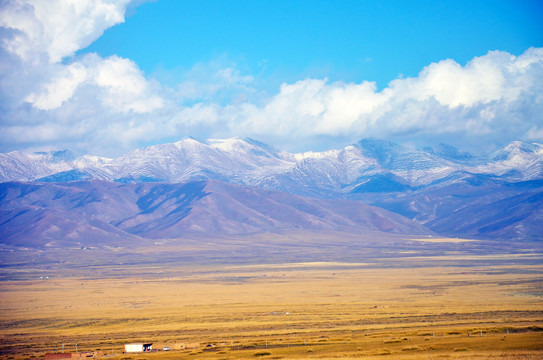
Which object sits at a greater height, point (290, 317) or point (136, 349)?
point (290, 317)

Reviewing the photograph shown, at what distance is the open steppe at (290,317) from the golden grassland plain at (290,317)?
21cm

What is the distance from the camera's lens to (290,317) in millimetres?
115062

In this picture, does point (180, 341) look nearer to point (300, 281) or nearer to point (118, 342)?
point (118, 342)

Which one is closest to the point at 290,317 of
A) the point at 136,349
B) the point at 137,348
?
the point at 137,348

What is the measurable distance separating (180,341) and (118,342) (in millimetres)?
9141

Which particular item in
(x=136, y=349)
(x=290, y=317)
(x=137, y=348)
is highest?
(x=290, y=317)

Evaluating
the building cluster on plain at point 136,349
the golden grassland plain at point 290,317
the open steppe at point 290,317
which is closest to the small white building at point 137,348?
the building cluster on plain at point 136,349

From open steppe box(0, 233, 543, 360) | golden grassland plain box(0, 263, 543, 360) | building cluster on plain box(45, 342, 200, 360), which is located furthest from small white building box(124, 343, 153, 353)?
golden grassland plain box(0, 263, 543, 360)

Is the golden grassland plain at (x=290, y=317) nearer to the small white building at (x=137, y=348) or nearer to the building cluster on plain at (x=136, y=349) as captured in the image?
the building cluster on plain at (x=136, y=349)

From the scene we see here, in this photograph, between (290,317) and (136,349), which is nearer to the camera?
(136,349)

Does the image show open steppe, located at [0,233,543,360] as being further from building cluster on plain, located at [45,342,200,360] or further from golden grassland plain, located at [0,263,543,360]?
building cluster on plain, located at [45,342,200,360]

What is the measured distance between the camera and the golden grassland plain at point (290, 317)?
242 feet

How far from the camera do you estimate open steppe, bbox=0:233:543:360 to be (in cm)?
7394

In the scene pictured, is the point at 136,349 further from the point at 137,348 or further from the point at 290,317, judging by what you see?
the point at 290,317
